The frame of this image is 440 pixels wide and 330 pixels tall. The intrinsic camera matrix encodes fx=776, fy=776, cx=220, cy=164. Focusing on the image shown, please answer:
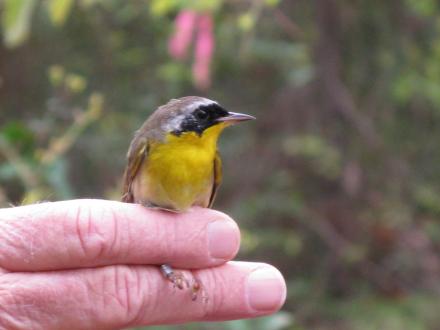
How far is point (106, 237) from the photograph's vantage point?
5.98ft

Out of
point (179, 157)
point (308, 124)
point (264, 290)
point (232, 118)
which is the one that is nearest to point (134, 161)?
point (179, 157)

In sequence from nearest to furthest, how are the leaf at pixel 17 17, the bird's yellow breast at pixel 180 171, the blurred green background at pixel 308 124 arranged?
1. the bird's yellow breast at pixel 180 171
2. the leaf at pixel 17 17
3. the blurred green background at pixel 308 124

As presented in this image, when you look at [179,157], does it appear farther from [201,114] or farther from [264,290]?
[264,290]

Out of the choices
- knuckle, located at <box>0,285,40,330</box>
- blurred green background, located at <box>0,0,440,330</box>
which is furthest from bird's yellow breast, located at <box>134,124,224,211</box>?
blurred green background, located at <box>0,0,440,330</box>

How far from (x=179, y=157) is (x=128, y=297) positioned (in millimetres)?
495

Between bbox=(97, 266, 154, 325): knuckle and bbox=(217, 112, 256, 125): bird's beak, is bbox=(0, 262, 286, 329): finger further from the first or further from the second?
bbox=(217, 112, 256, 125): bird's beak

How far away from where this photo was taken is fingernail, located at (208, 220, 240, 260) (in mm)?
1935

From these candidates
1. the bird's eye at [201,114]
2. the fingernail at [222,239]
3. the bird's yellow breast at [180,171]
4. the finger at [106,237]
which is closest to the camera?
the finger at [106,237]

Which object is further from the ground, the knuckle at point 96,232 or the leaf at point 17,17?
the leaf at point 17,17

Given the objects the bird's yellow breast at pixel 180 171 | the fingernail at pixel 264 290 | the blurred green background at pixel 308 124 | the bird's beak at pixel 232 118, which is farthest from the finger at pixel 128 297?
the blurred green background at pixel 308 124

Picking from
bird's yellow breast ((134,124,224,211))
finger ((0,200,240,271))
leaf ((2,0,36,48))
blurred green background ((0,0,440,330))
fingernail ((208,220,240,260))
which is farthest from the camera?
blurred green background ((0,0,440,330))

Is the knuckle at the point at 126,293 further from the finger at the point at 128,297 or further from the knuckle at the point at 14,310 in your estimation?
the knuckle at the point at 14,310

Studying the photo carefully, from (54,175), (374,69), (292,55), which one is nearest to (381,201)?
(374,69)

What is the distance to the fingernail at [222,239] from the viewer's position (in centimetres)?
193
